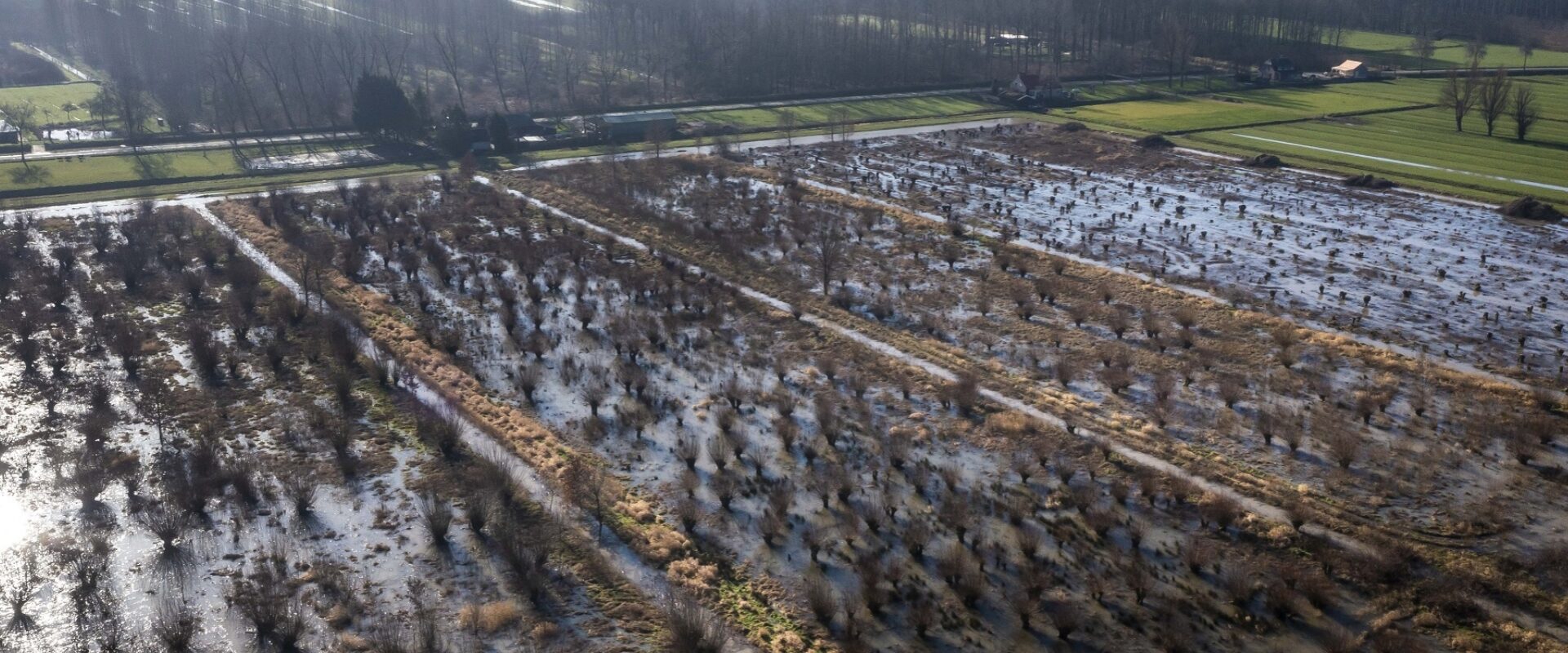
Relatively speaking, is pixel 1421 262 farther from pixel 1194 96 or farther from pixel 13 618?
pixel 1194 96

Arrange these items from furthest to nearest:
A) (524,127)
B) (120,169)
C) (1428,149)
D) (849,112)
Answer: (849,112) → (524,127) → (1428,149) → (120,169)

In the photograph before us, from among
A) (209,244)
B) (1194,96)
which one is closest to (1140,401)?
(209,244)

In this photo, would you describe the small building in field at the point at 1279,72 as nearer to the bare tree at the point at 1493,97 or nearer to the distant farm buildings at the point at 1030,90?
the distant farm buildings at the point at 1030,90

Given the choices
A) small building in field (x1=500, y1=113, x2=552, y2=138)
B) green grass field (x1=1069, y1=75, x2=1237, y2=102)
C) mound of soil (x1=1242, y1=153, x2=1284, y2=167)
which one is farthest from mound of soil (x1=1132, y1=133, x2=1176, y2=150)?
small building in field (x1=500, y1=113, x2=552, y2=138)

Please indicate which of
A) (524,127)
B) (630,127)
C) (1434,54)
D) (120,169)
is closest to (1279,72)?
(1434,54)

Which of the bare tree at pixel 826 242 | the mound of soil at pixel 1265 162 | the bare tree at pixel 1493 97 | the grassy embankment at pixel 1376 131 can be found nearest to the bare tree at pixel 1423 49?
the grassy embankment at pixel 1376 131

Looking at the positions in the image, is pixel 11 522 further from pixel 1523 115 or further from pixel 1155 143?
pixel 1523 115
